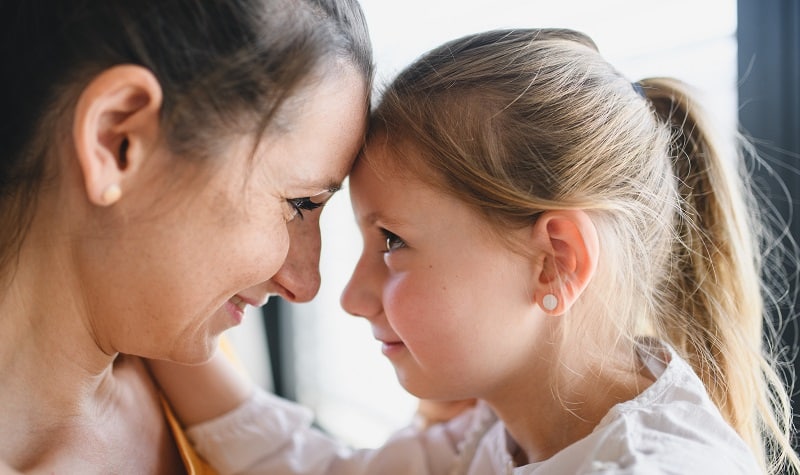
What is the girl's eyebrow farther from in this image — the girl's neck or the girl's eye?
the girl's neck

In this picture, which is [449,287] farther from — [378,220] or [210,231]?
[210,231]

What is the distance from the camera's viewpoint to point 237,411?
1.28 m

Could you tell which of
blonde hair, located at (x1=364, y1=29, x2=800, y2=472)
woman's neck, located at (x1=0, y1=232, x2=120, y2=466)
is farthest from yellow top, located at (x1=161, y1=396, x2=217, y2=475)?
blonde hair, located at (x1=364, y1=29, x2=800, y2=472)

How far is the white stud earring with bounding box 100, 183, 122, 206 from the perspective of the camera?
88 cm

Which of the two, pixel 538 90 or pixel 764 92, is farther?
pixel 764 92

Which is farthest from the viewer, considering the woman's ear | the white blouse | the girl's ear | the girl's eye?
the girl's eye

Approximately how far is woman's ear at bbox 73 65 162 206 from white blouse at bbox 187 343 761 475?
519 mm

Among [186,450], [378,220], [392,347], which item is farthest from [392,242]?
[186,450]

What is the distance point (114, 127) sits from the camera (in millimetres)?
881

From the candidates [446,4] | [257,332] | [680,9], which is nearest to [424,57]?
[680,9]

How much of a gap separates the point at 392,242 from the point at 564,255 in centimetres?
27

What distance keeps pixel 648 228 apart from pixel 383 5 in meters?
1.09

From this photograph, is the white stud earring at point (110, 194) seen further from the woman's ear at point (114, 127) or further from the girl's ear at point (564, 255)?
the girl's ear at point (564, 255)

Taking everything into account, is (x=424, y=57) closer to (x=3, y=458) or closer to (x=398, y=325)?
(x=398, y=325)
